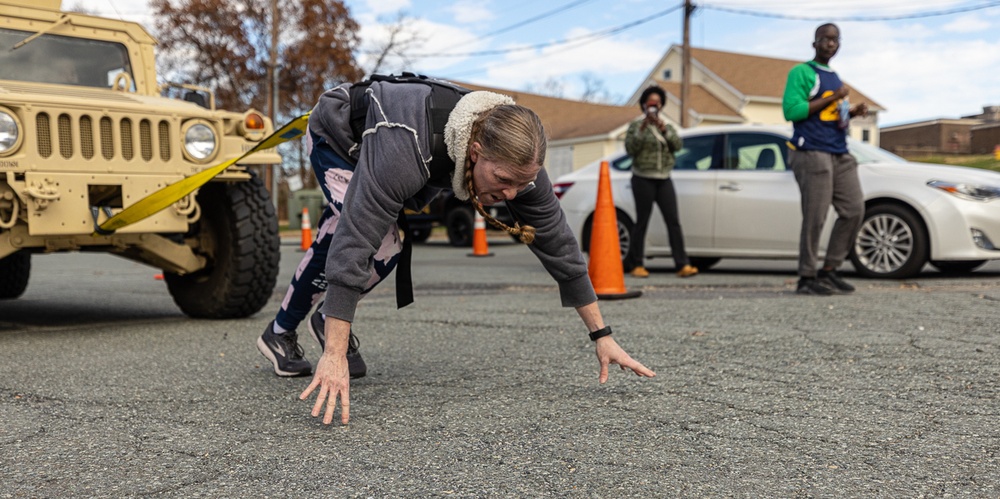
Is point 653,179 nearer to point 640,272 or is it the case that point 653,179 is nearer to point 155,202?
point 640,272

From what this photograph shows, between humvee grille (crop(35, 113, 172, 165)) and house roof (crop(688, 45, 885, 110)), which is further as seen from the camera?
house roof (crop(688, 45, 885, 110))

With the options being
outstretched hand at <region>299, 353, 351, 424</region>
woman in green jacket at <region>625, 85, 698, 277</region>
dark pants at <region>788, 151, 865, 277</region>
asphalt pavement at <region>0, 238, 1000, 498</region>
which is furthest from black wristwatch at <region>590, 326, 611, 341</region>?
woman in green jacket at <region>625, 85, 698, 277</region>

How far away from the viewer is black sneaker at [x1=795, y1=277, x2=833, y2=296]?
6.61 metres

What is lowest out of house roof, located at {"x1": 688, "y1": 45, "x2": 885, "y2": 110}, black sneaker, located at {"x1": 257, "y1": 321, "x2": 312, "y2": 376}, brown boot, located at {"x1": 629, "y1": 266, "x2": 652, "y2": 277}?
brown boot, located at {"x1": 629, "y1": 266, "x2": 652, "y2": 277}

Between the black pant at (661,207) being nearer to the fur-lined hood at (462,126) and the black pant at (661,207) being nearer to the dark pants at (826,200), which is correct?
the dark pants at (826,200)

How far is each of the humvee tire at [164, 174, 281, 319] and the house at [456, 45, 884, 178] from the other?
27.8 metres

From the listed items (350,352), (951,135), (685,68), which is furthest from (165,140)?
(951,135)

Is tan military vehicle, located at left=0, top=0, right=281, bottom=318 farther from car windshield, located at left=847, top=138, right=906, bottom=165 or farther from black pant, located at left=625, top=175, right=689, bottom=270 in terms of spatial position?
car windshield, located at left=847, top=138, right=906, bottom=165

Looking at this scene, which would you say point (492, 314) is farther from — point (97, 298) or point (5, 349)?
point (97, 298)

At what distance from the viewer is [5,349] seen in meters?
4.82

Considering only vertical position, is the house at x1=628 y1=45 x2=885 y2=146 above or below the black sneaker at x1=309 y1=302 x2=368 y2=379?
above

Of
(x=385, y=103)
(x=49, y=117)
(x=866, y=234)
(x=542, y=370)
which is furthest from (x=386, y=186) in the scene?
(x=866, y=234)

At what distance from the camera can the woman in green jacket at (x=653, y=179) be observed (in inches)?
332

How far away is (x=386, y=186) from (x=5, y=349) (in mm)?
3004
